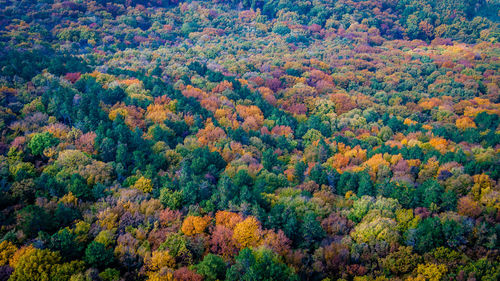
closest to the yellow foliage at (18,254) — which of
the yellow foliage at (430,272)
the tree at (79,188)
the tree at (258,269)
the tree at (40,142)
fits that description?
the tree at (79,188)

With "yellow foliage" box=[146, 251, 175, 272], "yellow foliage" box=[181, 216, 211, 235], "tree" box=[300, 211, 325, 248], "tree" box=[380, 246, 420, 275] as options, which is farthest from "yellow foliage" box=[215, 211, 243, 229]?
"tree" box=[380, 246, 420, 275]

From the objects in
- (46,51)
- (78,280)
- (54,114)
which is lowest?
(78,280)

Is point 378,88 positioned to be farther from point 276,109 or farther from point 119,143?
point 119,143

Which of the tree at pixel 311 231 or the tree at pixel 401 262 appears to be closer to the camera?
the tree at pixel 401 262

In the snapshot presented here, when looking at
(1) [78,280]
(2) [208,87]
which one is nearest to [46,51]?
(2) [208,87]

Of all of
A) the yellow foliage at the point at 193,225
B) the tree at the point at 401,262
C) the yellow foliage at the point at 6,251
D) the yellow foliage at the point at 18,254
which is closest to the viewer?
the yellow foliage at the point at 18,254

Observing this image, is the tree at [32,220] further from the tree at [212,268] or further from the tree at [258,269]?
the tree at [258,269]

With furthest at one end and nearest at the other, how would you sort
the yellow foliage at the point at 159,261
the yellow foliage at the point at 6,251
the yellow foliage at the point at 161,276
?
the yellow foliage at the point at 159,261, the yellow foliage at the point at 161,276, the yellow foliage at the point at 6,251
